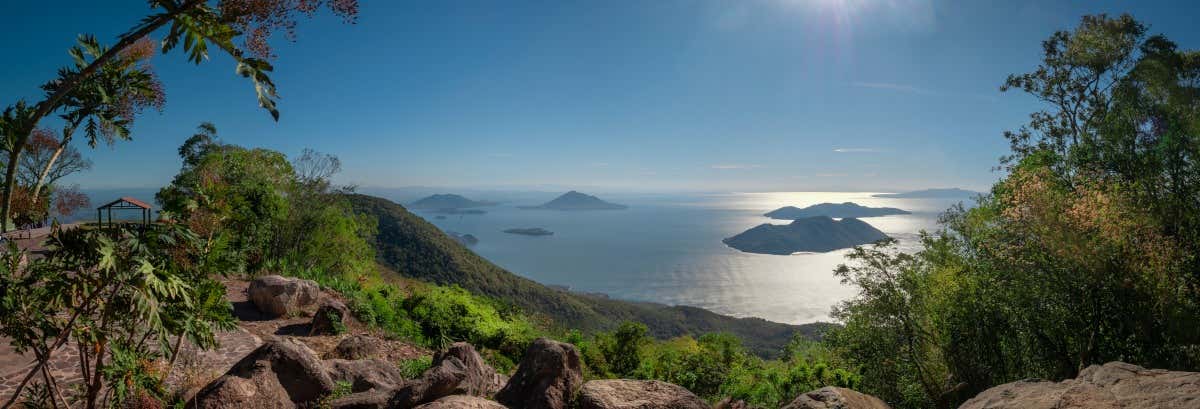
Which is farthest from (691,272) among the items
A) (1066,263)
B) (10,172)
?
(10,172)

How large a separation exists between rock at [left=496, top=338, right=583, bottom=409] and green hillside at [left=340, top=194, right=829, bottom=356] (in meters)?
38.0

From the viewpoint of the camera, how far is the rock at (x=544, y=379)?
6.10 meters

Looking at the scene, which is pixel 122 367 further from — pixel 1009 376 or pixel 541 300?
pixel 541 300

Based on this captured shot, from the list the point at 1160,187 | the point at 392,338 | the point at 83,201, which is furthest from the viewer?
the point at 83,201

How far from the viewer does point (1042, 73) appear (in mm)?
18078

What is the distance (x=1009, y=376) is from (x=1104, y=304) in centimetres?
348

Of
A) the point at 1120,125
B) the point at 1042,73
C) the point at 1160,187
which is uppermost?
the point at 1042,73

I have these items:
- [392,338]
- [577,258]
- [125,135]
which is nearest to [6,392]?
[125,135]

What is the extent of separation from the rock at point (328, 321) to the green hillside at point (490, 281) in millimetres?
33806

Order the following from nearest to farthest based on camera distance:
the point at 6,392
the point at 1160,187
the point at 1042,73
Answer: the point at 6,392 → the point at 1160,187 → the point at 1042,73

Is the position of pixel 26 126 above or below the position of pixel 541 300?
above

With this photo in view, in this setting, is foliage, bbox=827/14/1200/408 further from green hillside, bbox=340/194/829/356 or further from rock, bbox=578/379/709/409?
green hillside, bbox=340/194/829/356

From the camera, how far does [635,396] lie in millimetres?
5844

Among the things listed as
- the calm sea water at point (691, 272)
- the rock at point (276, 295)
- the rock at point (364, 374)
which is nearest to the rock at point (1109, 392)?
the rock at point (364, 374)
